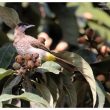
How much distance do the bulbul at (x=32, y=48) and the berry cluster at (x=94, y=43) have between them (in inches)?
12.5

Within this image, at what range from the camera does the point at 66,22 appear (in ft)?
11.5

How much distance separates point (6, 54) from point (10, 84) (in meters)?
0.25

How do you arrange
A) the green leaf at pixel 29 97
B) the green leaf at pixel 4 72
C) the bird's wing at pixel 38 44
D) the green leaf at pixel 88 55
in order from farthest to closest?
the green leaf at pixel 88 55, the bird's wing at pixel 38 44, the green leaf at pixel 4 72, the green leaf at pixel 29 97

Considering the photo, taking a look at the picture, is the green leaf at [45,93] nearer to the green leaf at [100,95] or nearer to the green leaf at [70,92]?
the green leaf at [70,92]

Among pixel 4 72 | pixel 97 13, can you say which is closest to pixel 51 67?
pixel 4 72

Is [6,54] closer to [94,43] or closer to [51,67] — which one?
[51,67]

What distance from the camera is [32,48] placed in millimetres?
2570

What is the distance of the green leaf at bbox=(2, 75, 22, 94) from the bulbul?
21 cm

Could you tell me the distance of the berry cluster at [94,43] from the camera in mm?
2740

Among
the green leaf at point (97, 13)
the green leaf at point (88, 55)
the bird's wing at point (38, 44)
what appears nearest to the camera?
the bird's wing at point (38, 44)

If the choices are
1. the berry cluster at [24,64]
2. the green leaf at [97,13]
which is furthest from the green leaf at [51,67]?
the green leaf at [97,13]

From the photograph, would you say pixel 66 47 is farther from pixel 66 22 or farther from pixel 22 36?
pixel 22 36

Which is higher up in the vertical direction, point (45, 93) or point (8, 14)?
point (8, 14)

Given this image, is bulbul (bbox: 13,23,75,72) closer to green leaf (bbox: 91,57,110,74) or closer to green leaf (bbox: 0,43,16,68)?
green leaf (bbox: 0,43,16,68)
